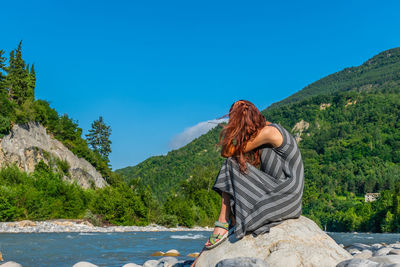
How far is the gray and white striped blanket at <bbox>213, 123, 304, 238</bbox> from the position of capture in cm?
430

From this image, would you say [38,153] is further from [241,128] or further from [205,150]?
[205,150]

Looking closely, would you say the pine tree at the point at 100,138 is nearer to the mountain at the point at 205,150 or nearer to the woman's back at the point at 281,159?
the mountain at the point at 205,150

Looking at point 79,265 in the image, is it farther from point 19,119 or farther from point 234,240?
point 19,119

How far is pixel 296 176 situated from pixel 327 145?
14204cm

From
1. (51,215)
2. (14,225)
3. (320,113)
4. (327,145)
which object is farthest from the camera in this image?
(320,113)

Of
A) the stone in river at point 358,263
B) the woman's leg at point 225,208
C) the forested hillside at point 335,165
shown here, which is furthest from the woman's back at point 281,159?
the forested hillside at point 335,165

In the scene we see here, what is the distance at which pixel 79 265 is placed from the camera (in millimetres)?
7359

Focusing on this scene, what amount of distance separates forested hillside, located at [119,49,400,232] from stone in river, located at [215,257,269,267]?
40481 millimetres

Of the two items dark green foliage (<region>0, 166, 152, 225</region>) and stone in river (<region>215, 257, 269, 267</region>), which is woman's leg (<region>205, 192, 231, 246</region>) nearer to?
stone in river (<region>215, 257, 269, 267</region>)

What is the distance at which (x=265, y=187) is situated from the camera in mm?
4320

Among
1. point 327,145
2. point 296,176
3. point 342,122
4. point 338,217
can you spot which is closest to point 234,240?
point 296,176

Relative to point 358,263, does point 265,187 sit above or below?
above

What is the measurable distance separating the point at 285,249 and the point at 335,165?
127230 millimetres

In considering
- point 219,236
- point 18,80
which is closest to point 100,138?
point 18,80
